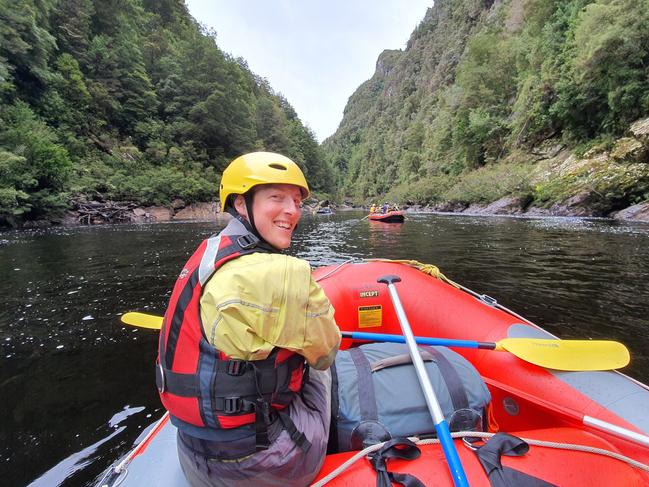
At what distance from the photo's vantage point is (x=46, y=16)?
21219 millimetres

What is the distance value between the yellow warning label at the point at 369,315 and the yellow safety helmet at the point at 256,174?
173 cm

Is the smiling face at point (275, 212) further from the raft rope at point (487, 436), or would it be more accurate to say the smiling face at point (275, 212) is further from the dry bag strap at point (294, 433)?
the raft rope at point (487, 436)

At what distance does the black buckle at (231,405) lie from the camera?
3.53 feet

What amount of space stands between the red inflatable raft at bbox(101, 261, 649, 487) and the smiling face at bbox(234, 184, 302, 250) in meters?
0.91

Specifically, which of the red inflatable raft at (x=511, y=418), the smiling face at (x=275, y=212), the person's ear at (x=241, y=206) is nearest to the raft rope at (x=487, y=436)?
the red inflatable raft at (x=511, y=418)

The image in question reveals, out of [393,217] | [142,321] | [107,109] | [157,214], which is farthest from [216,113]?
[142,321]

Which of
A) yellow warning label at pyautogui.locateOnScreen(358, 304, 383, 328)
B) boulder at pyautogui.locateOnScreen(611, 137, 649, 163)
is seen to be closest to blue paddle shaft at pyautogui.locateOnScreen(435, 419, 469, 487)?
yellow warning label at pyautogui.locateOnScreen(358, 304, 383, 328)

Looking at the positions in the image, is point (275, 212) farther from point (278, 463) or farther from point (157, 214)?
point (157, 214)

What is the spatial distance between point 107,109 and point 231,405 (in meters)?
30.7

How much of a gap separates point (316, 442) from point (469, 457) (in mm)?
588

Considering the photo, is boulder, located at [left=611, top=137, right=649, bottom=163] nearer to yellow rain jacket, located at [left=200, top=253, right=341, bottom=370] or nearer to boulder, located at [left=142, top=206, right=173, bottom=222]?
yellow rain jacket, located at [left=200, top=253, right=341, bottom=370]

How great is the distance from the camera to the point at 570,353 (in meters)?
1.87

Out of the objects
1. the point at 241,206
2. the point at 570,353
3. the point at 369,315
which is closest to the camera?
the point at 241,206

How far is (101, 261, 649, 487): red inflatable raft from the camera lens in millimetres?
1217
